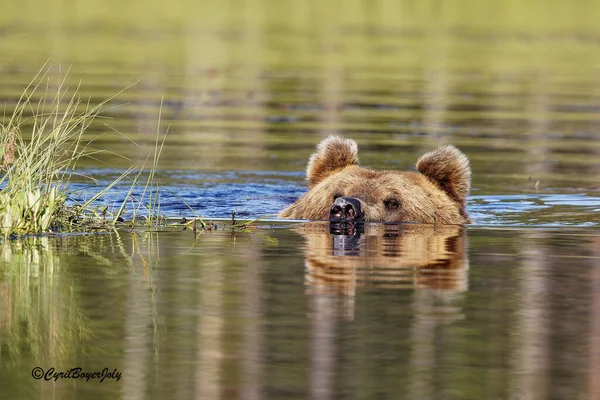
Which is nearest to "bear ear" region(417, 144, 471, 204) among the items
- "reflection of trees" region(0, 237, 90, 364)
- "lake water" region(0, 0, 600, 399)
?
"lake water" region(0, 0, 600, 399)

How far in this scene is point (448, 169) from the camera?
461 inches

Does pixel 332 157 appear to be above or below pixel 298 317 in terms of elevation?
above

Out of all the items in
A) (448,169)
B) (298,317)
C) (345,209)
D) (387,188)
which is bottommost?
(298,317)

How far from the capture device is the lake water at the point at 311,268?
20.8ft

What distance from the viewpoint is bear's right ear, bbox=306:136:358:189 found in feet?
39.0

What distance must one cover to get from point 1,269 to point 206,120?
12.9m

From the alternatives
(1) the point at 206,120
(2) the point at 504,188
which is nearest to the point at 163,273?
(2) the point at 504,188

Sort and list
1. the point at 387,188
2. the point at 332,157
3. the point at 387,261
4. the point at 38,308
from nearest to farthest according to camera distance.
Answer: the point at 38,308, the point at 387,261, the point at 387,188, the point at 332,157

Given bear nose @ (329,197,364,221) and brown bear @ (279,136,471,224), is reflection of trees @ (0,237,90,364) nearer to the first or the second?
bear nose @ (329,197,364,221)

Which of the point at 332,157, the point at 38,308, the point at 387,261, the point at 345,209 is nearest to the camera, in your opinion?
the point at 38,308

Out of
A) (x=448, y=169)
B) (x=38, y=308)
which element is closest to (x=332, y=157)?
(x=448, y=169)

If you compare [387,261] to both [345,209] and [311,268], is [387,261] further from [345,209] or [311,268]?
[345,209]

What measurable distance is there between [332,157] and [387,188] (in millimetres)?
816

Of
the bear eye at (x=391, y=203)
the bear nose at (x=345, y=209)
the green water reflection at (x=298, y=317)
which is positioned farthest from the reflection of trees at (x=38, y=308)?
the bear eye at (x=391, y=203)
